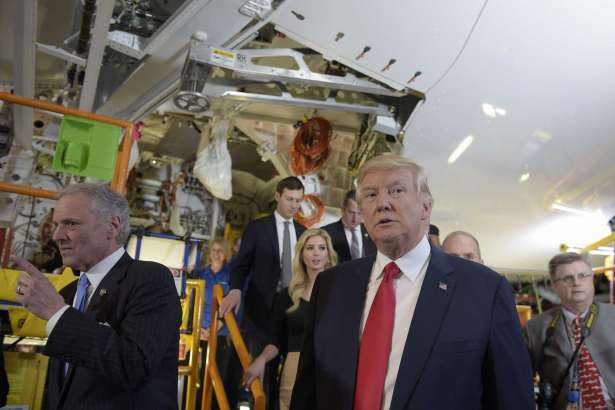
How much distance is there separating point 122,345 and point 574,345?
2.44m

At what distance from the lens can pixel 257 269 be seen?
370 centimetres

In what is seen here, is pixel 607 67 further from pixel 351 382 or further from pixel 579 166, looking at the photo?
pixel 351 382

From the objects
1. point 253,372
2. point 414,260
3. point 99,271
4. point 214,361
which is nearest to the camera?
point 414,260

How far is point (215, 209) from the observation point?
942 cm

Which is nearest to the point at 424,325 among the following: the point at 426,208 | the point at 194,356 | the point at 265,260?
the point at 426,208

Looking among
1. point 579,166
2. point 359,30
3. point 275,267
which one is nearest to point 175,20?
point 359,30

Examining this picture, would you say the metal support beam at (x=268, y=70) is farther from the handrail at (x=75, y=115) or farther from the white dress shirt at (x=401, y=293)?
the white dress shirt at (x=401, y=293)

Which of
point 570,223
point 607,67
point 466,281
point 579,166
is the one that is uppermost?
point 607,67

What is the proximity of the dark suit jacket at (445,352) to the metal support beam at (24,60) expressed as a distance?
2787mm

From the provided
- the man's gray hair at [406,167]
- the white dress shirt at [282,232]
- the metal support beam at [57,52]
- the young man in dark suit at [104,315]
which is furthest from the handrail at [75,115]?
the man's gray hair at [406,167]

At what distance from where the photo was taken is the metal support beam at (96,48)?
3.02 m

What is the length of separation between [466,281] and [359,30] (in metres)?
2.70

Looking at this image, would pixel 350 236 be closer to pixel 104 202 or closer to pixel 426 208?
pixel 426 208

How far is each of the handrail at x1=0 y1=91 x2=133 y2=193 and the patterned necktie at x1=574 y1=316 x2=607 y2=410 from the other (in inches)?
104
